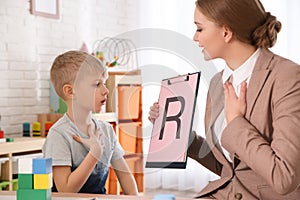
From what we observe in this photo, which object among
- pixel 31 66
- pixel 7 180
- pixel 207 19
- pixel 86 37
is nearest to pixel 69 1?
pixel 86 37

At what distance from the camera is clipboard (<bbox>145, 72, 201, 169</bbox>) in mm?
1565

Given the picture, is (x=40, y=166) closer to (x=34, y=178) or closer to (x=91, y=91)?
(x=34, y=178)

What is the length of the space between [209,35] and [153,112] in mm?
292

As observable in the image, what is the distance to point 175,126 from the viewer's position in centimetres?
160

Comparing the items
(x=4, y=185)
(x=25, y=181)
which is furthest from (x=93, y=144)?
(x=4, y=185)

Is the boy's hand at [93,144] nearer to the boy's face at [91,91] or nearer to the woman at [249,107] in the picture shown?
the boy's face at [91,91]

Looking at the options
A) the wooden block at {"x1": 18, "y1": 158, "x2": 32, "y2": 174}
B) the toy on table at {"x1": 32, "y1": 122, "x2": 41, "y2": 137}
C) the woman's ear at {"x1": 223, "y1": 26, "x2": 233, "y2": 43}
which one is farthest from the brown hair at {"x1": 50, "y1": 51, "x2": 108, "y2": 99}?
the toy on table at {"x1": 32, "y1": 122, "x2": 41, "y2": 137}

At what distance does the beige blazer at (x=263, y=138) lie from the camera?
155 centimetres

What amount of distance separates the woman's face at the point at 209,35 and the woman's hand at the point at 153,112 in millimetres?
229

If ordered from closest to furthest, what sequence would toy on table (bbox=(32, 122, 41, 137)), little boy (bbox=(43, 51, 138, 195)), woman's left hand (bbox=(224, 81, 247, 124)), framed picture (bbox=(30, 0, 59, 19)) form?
woman's left hand (bbox=(224, 81, 247, 124)) < little boy (bbox=(43, 51, 138, 195)) < toy on table (bbox=(32, 122, 41, 137)) < framed picture (bbox=(30, 0, 59, 19))

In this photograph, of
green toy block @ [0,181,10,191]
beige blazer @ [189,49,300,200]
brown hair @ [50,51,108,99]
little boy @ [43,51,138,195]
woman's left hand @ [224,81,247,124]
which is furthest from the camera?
green toy block @ [0,181,10,191]

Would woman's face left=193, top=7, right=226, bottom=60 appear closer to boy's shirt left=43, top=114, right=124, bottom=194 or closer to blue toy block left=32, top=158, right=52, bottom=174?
boy's shirt left=43, top=114, right=124, bottom=194

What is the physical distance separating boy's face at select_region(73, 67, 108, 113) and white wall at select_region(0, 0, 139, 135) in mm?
2568

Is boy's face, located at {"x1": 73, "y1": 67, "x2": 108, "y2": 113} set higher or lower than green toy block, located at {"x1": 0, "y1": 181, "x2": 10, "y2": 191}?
higher
